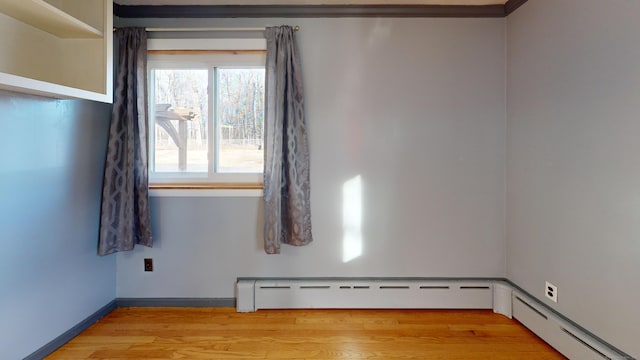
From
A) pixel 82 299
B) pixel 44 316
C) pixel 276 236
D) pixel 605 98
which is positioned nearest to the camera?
pixel 605 98

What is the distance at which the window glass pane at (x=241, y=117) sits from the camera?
247 centimetres

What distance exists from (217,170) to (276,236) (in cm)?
71

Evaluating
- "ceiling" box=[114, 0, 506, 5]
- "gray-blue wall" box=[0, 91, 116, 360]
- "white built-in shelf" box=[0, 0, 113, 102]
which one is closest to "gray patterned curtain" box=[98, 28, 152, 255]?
"gray-blue wall" box=[0, 91, 116, 360]

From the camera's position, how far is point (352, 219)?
2.41m

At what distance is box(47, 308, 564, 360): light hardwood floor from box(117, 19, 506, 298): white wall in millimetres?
267

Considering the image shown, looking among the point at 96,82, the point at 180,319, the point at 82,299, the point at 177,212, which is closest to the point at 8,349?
the point at 82,299

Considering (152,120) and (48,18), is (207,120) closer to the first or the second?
(152,120)

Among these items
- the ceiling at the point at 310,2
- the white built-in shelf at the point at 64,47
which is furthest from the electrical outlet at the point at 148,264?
the ceiling at the point at 310,2

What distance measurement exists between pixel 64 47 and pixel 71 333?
5.81 feet

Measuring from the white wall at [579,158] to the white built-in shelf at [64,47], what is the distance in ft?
8.64

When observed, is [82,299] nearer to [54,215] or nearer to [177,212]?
[54,215]

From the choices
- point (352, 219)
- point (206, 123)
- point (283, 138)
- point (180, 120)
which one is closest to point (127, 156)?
point (180, 120)

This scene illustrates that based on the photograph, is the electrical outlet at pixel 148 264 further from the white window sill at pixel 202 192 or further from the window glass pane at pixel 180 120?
the window glass pane at pixel 180 120

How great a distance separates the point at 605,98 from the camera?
158cm
